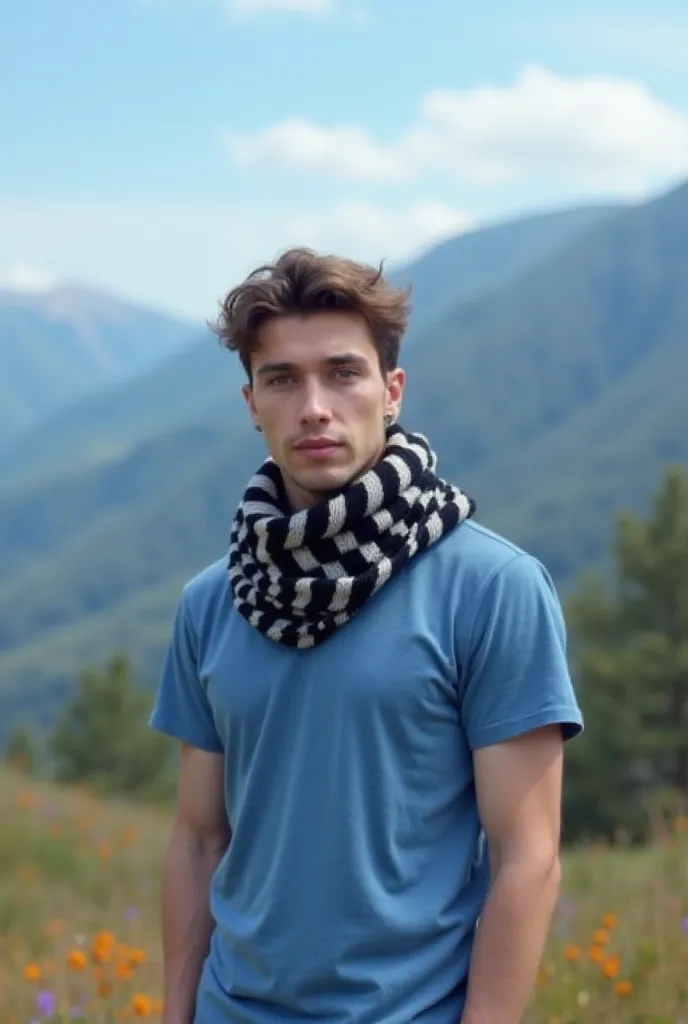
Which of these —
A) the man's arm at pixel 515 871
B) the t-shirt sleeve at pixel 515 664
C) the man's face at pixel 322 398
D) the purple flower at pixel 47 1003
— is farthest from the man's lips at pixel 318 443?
the purple flower at pixel 47 1003

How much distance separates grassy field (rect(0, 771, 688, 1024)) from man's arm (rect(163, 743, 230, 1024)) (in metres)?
0.71

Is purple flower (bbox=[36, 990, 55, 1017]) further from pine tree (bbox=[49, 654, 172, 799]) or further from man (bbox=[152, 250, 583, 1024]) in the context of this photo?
pine tree (bbox=[49, 654, 172, 799])

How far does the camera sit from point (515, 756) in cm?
217

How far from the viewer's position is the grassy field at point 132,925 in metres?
3.81

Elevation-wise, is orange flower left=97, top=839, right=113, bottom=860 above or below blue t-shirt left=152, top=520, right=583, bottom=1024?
below

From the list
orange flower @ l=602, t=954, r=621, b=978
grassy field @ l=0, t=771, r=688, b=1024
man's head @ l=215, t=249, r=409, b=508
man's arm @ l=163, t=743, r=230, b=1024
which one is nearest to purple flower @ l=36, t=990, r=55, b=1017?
grassy field @ l=0, t=771, r=688, b=1024

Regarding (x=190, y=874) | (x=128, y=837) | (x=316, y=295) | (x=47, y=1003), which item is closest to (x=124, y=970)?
(x=47, y=1003)

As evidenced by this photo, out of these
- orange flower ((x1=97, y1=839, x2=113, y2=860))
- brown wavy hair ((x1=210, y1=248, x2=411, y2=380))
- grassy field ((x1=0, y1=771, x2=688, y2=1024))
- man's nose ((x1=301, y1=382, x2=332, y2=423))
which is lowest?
grassy field ((x1=0, y1=771, x2=688, y2=1024))

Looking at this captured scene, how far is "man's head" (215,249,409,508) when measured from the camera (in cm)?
233

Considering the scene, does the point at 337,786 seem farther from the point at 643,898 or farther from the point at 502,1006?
the point at 643,898

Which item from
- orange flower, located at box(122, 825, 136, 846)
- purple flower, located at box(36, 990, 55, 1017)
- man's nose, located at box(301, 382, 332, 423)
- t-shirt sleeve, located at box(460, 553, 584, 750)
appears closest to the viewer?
t-shirt sleeve, located at box(460, 553, 584, 750)

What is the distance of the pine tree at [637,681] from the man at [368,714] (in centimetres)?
2587

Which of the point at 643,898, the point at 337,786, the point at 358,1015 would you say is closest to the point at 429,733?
the point at 337,786

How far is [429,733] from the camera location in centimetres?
221
